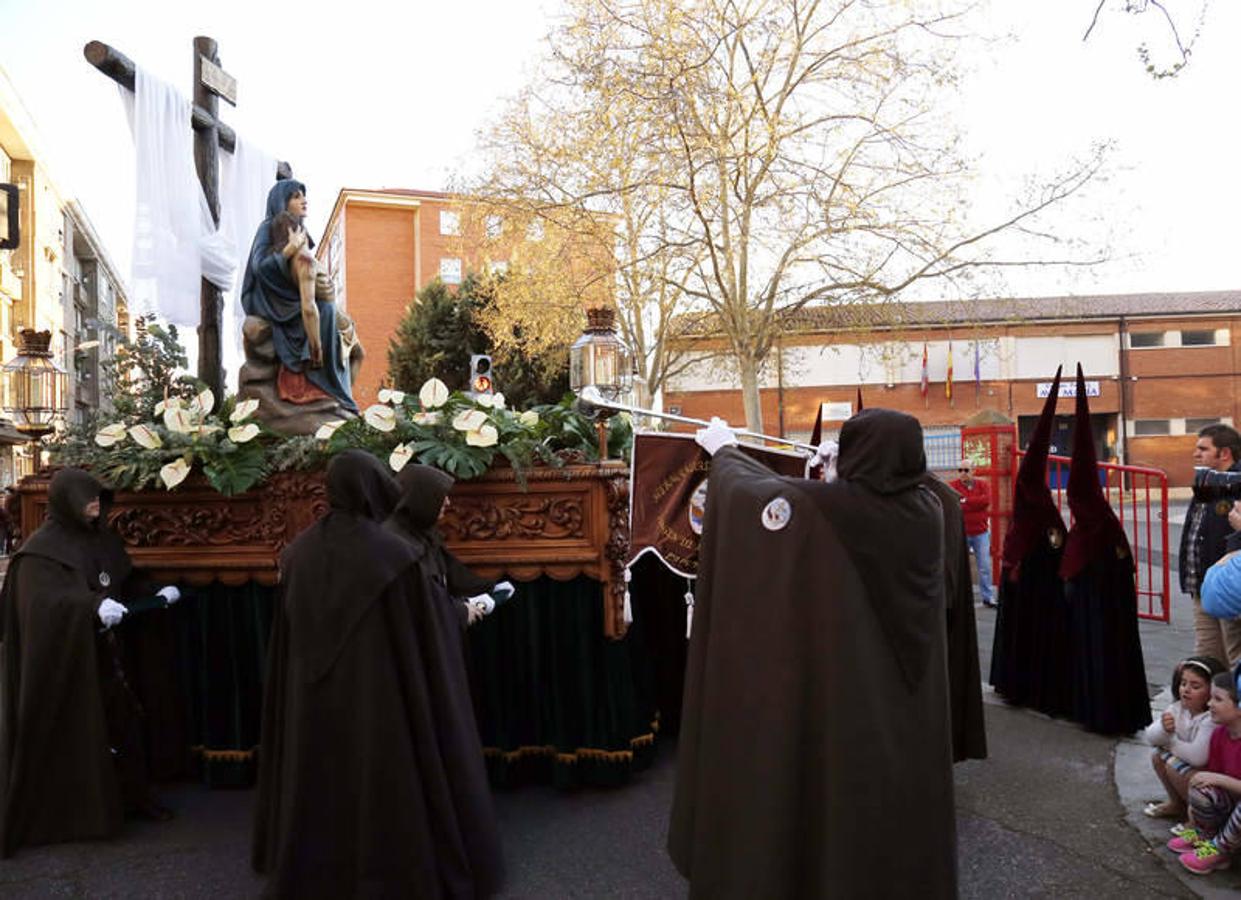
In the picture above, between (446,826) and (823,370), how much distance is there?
3500 centimetres

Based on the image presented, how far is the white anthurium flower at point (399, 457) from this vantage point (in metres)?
4.78

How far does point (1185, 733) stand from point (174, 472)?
4.92 meters

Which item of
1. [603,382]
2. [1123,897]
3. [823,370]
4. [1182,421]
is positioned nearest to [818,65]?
[603,382]

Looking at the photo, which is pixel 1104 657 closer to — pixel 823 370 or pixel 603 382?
pixel 603 382

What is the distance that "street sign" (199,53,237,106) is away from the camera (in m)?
6.50

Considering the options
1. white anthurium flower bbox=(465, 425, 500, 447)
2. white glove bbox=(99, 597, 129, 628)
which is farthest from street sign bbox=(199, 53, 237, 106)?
white glove bbox=(99, 597, 129, 628)

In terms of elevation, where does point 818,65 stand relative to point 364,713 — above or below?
above

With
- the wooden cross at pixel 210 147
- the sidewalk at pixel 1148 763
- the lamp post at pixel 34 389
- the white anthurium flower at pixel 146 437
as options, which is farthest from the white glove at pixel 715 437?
the lamp post at pixel 34 389

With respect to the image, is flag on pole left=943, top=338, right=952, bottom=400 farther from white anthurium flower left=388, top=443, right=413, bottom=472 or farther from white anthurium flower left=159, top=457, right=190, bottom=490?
white anthurium flower left=159, top=457, right=190, bottom=490

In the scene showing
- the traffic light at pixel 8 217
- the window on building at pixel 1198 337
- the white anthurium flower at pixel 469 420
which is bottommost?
the white anthurium flower at pixel 469 420

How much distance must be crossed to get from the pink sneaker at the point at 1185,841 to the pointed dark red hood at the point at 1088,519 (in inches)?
73.9

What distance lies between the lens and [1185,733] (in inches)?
161

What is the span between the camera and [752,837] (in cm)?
301

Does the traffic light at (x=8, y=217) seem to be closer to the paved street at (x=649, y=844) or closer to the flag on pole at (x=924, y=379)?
the paved street at (x=649, y=844)
